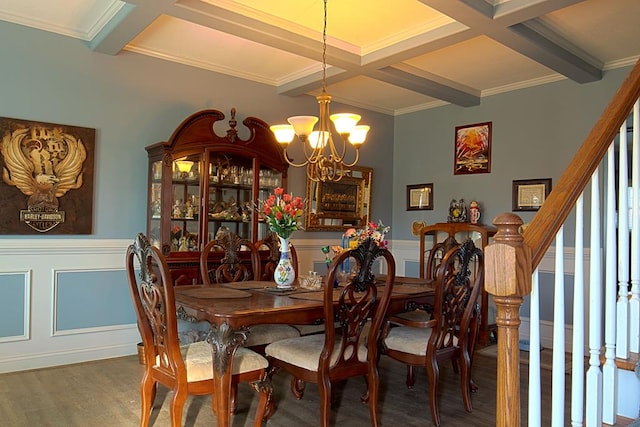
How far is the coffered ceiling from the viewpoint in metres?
3.29

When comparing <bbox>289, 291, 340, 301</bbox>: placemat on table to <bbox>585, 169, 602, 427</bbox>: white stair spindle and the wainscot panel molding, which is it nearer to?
<bbox>585, 169, 602, 427</bbox>: white stair spindle

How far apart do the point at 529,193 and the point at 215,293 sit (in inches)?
133

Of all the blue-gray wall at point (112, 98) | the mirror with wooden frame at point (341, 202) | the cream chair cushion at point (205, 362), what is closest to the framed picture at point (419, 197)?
the mirror with wooden frame at point (341, 202)

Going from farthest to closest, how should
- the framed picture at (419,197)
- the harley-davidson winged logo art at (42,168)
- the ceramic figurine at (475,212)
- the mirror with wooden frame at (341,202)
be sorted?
the framed picture at (419,197)
the mirror with wooden frame at (341,202)
the ceramic figurine at (475,212)
the harley-davidson winged logo art at (42,168)

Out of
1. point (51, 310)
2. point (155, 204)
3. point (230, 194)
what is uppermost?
point (230, 194)

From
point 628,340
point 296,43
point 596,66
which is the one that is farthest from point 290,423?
point 596,66

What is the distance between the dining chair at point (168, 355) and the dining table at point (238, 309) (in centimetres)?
12

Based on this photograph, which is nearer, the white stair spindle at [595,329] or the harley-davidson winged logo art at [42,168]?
the white stair spindle at [595,329]

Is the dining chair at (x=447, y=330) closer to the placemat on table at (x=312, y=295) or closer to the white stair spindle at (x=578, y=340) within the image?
the placemat on table at (x=312, y=295)

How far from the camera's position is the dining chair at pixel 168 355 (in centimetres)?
227

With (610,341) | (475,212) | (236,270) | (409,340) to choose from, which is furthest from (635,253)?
(475,212)

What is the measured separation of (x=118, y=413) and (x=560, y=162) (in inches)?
166

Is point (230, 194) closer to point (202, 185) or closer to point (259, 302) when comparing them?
point (202, 185)

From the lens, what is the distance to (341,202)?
225 inches
